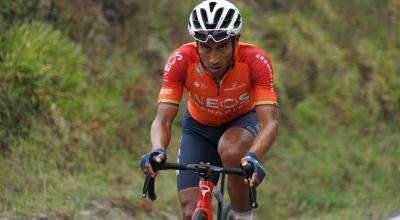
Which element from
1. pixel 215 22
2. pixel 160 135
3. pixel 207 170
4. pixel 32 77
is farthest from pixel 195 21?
pixel 32 77

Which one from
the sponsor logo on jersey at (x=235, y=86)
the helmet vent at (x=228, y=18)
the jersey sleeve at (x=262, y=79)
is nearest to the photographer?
the helmet vent at (x=228, y=18)

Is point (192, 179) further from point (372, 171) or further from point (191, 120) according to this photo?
point (372, 171)

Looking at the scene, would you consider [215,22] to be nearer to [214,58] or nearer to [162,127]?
[214,58]

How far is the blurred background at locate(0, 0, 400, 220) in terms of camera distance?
8.72 m

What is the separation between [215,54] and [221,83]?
47cm

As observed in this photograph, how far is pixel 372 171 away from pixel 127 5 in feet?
15.4

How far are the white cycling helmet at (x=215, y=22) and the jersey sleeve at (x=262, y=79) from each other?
350 mm

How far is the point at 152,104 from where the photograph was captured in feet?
36.5

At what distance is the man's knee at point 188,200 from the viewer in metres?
5.58

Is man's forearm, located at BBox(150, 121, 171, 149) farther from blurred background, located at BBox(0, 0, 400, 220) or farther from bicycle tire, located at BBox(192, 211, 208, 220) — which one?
blurred background, located at BBox(0, 0, 400, 220)

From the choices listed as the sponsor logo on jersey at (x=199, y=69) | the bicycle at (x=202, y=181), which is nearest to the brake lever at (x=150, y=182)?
the bicycle at (x=202, y=181)

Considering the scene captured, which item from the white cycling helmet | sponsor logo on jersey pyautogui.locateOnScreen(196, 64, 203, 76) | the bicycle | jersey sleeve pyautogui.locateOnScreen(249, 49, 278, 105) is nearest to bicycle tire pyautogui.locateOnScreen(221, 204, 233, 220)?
the bicycle

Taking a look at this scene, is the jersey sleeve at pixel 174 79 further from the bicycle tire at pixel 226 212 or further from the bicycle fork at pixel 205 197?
the bicycle tire at pixel 226 212

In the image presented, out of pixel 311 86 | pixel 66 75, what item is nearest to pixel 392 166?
pixel 311 86
